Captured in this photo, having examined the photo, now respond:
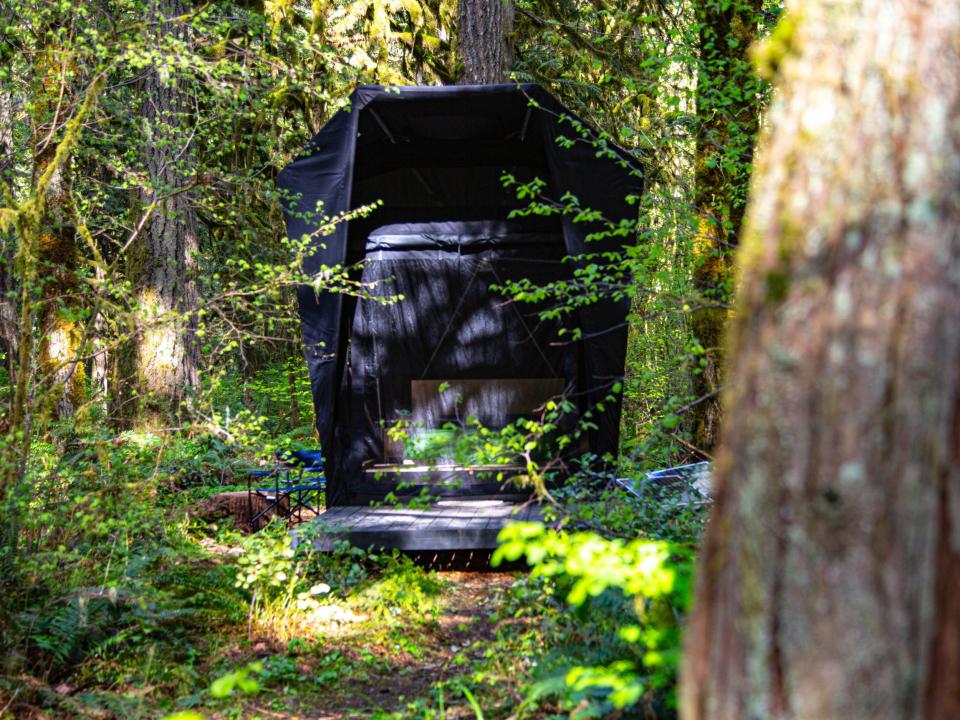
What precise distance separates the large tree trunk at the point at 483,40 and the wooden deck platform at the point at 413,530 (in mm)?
4216

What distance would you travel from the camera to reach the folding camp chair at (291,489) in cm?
721

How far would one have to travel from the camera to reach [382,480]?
7.52 meters

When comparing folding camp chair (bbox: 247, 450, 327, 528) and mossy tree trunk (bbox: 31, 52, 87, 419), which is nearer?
mossy tree trunk (bbox: 31, 52, 87, 419)

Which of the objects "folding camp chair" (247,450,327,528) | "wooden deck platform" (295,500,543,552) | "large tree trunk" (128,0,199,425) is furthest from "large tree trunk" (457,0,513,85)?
"wooden deck platform" (295,500,543,552)

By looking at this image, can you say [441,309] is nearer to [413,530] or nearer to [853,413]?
[413,530]

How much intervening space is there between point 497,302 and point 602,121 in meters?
2.98

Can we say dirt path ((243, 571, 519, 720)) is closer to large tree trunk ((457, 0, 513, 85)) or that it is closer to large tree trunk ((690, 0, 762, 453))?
large tree trunk ((690, 0, 762, 453))

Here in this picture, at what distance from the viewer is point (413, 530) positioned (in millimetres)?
6086

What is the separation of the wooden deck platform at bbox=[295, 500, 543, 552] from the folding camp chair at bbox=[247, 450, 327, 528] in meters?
0.65

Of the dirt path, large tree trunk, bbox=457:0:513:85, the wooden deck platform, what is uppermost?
large tree trunk, bbox=457:0:513:85

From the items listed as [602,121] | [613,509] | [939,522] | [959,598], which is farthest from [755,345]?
[602,121]

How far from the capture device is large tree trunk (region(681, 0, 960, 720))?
1.22m

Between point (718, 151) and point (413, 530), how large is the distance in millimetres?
3747

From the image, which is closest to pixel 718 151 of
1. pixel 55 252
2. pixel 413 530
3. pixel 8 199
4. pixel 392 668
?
pixel 413 530
